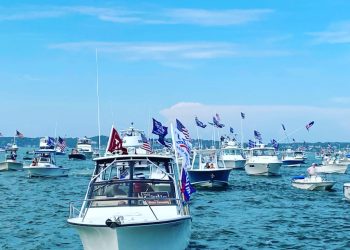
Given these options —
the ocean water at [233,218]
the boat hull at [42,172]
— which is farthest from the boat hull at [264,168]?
the boat hull at [42,172]

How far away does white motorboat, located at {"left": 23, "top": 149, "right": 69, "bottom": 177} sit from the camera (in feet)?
211

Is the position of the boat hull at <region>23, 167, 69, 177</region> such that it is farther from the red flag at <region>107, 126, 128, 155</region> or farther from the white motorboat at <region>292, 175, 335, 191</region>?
the red flag at <region>107, 126, 128, 155</region>

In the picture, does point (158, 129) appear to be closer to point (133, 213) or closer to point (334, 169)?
point (133, 213)

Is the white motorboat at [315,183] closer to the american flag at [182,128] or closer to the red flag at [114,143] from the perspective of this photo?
the american flag at [182,128]

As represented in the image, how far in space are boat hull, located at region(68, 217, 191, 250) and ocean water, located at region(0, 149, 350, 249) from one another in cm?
631

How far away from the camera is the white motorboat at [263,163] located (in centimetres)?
7062

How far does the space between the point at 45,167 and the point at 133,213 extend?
46.5 m

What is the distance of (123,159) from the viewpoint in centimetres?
2161

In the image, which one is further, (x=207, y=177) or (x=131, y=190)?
(x=207, y=177)

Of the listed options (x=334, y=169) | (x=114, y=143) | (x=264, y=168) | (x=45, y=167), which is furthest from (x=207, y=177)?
(x=334, y=169)

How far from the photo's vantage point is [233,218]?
3406cm

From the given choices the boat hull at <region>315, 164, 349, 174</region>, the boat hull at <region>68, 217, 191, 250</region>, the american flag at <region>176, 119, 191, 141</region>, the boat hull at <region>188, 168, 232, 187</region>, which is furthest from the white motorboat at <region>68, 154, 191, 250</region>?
the boat hull at <region>315, 164, 349, 174</region>

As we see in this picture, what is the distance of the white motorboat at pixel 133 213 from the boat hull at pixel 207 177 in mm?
27163

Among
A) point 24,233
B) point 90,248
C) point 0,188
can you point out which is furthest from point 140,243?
point 0,188
